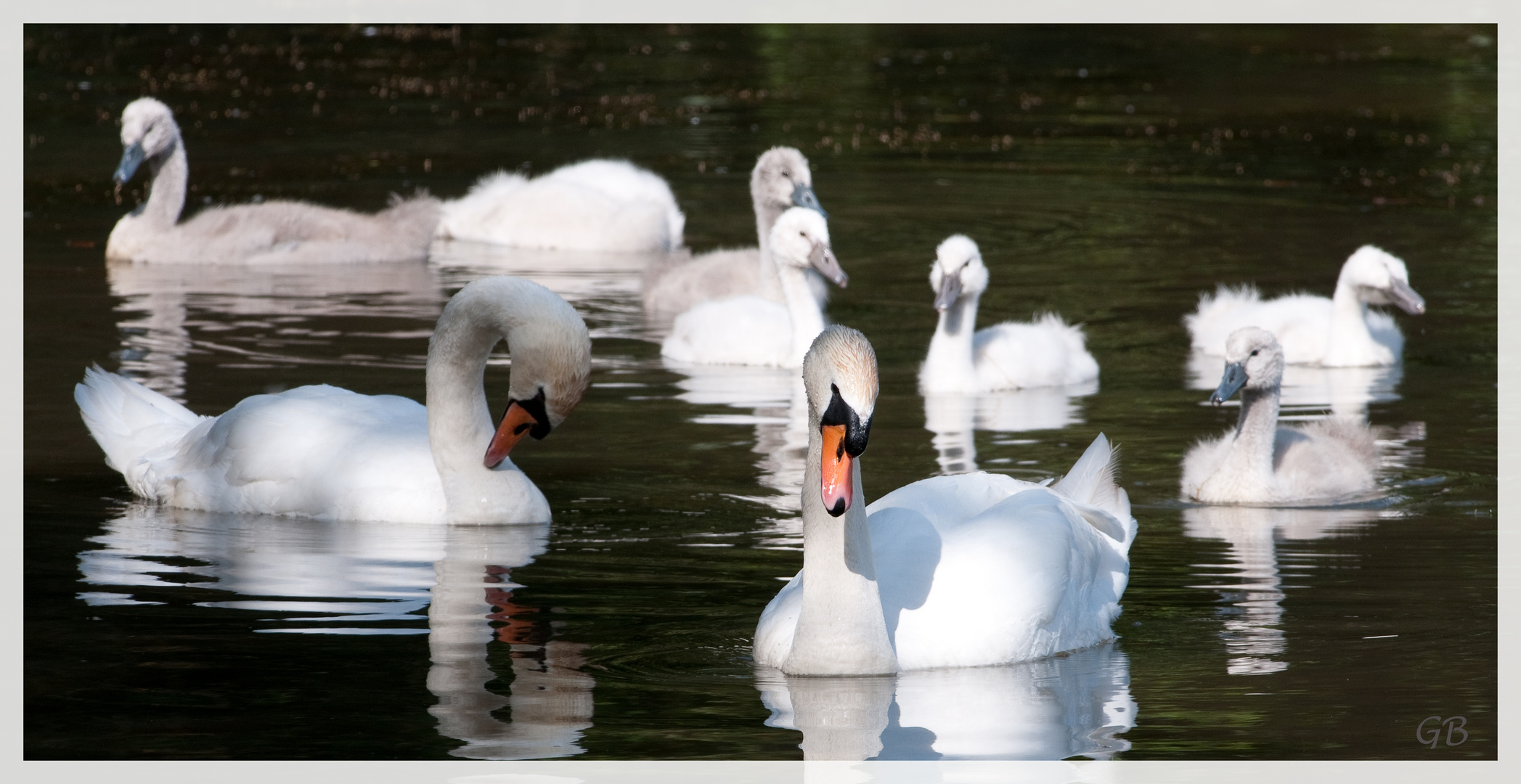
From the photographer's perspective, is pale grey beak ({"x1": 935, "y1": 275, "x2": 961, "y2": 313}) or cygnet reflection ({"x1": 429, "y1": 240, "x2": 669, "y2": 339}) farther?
cygnet reflection ({"x1": 429, "y1": 240, "x2": 669, "y2": 339})

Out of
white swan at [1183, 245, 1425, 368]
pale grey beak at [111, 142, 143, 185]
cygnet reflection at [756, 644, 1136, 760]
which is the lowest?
cygnet reflection at [756, 644, 1136, 760]

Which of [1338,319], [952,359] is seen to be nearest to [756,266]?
[952,359]

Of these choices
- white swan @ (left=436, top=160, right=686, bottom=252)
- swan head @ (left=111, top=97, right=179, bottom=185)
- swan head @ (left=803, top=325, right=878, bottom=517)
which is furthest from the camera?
white swan @ (left=436, top=160, right=686, bottom=252)

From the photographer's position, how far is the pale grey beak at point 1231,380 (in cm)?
1026

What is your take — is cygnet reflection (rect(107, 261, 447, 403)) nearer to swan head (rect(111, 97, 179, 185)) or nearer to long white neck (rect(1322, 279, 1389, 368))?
swan head (rect(111, 97, 179, 185))

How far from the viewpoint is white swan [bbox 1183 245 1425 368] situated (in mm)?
13273

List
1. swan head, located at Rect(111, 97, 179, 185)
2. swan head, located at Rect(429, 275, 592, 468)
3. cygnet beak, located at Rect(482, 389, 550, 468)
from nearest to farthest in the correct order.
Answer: swan head, located at Rect(429, 275, 592, 468) < cygnet beak, located at Rect(482, 389, 550, 468) < swan head, located at Rect(111, 97, 179, 185)

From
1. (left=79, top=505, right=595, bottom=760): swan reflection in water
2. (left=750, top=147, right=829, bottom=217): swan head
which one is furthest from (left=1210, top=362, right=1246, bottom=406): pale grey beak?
(left=750, top=147, right=829, bottom=217): swan head

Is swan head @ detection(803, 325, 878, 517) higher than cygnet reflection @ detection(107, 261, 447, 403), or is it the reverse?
cygnet reflection @ detection(107, 261, 447, 403)

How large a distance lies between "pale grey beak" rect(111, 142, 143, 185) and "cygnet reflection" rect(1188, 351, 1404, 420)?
8.49 m

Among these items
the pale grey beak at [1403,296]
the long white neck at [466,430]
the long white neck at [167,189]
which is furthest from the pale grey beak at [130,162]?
the pale grey beak at [1403,296]

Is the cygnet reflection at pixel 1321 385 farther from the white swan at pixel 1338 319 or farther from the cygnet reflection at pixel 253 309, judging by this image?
the cygnet reflection at pixel 253 309

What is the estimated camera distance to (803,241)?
13.7 meters

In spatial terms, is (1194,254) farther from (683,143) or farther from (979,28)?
(979,28)
